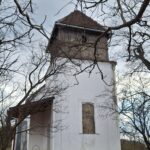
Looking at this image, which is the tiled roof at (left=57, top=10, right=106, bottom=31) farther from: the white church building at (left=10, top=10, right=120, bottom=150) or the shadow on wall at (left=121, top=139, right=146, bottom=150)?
the shadow on wall at (left=121, top=139, right=146, bottom=150)

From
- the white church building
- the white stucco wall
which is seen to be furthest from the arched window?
the white stucco wall

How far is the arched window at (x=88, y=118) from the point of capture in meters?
18.0

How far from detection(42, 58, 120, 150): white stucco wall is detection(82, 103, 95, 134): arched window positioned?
232 mm

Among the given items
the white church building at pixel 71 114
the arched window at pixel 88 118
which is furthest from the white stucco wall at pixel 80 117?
the arched window at pixel 88 118

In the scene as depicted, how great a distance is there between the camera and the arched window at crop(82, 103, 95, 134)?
17969 mm

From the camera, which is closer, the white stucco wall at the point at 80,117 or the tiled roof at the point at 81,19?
the tiled roof at the point at 81,19

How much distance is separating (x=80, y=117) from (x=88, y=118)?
57 cm

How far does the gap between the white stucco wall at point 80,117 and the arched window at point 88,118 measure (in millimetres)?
232

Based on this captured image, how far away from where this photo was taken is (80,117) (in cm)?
1806

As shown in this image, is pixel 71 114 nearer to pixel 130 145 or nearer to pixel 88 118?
pixel 88 118

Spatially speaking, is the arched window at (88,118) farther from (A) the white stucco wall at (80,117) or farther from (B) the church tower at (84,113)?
(A) the white stucco wall at (80,117)

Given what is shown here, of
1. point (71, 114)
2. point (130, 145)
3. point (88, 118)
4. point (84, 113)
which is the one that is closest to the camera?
point (71, 114)

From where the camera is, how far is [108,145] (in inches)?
702

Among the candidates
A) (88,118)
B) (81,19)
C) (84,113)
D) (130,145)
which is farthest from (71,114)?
(81,19)
